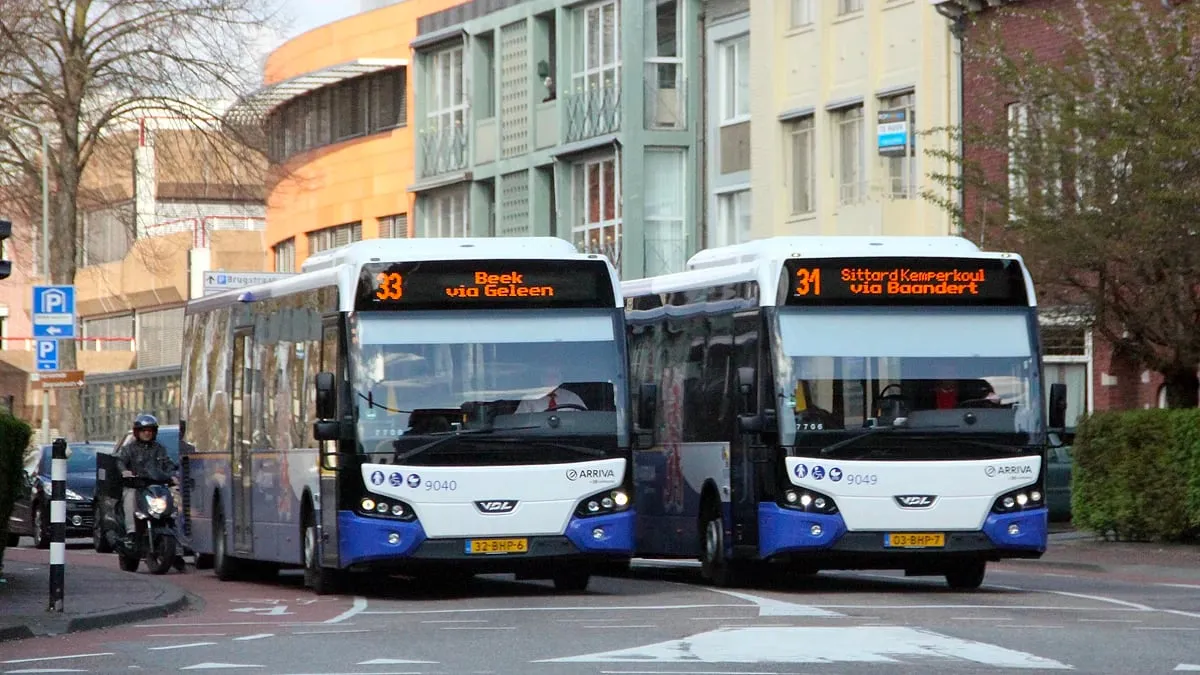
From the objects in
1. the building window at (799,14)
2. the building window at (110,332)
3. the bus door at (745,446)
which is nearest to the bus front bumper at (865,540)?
the bus door at (745,446)

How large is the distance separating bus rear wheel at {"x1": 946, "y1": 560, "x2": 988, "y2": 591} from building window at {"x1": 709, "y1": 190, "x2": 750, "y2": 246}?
29670 mm

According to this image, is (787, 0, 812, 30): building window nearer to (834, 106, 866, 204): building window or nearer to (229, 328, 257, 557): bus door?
(834, 106, 866, 204): building window

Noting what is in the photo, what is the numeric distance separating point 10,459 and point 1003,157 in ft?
66.0

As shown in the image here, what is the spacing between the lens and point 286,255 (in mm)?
74812

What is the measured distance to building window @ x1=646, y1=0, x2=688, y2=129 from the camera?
180 feet

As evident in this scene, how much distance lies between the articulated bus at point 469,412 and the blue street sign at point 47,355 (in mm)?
27115

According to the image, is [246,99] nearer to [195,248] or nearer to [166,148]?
[166,148]

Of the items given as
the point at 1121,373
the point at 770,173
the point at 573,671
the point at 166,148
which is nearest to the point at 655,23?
the point at 770,173

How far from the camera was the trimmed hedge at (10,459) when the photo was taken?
22.1 meters

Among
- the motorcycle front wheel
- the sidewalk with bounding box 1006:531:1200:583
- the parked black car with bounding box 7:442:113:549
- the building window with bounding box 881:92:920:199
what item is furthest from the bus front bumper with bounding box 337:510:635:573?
the building window with bounding box 881:92:920:199

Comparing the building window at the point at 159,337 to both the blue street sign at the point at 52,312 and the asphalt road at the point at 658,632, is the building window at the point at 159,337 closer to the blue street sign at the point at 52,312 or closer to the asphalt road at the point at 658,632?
the blue street sign at the point at 52,312

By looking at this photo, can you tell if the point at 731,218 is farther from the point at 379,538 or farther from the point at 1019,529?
the point at 379,538

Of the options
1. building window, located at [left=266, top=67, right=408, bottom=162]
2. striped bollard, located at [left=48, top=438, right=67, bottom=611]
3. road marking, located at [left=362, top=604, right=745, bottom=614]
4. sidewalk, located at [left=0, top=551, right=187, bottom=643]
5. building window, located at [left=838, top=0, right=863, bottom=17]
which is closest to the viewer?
sidewalk, located at [left=0, top=551, right=187, bottom=643]

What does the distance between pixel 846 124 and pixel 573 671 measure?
3547 centimetres
